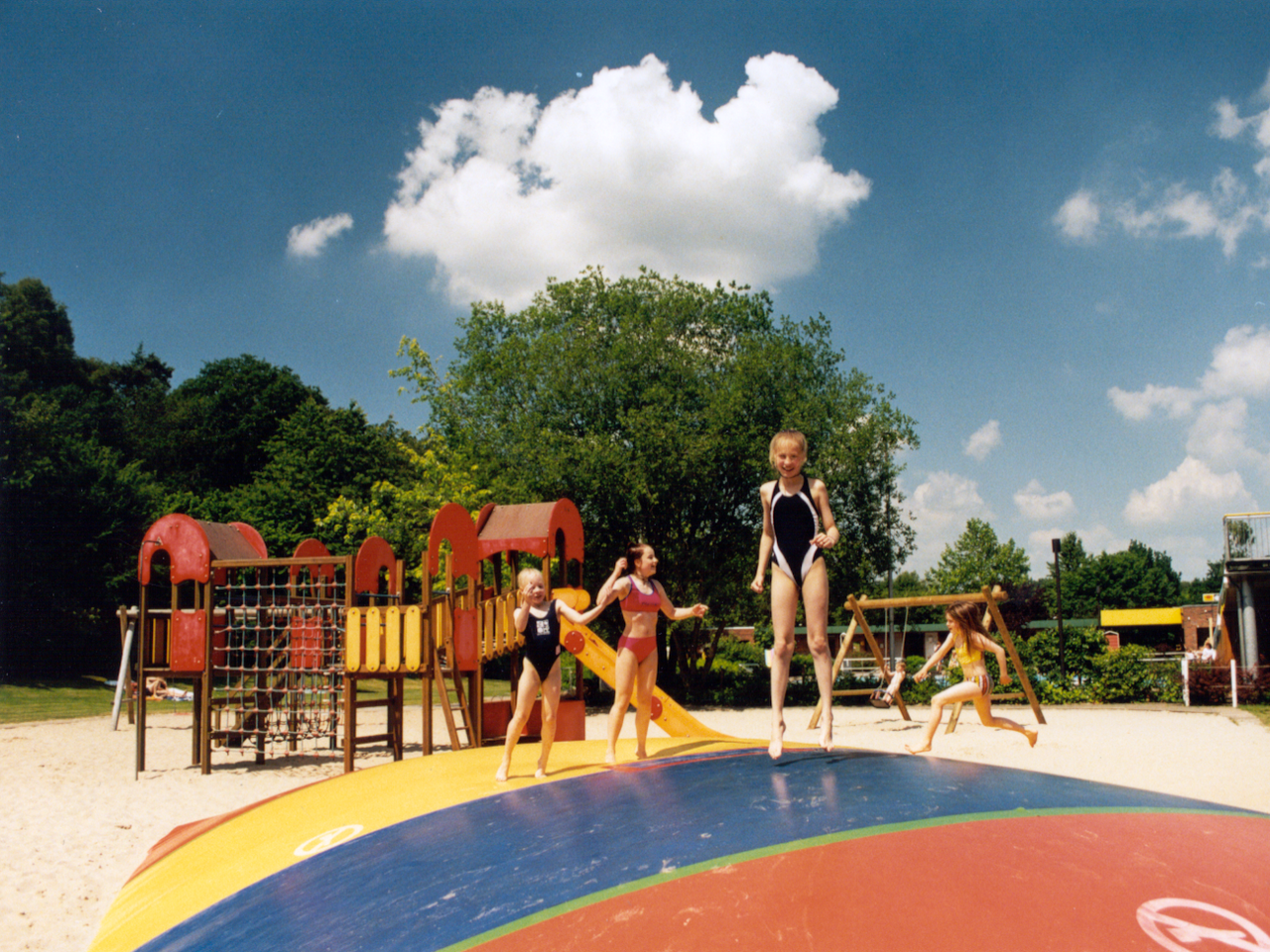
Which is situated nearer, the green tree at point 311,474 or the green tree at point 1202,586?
the green tree at point 311,474

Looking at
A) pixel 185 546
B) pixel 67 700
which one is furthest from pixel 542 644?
pixel 67 700

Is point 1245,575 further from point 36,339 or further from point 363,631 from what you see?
point 36,339

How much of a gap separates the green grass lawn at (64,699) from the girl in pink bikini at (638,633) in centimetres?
1897

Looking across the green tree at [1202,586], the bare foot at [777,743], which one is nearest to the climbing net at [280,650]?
the bare foot at [777,743]

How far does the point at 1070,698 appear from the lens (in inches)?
982

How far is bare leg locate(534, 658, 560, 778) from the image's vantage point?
19.2 ft

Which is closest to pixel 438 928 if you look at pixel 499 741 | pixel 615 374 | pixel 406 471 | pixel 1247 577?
pixel 499 741

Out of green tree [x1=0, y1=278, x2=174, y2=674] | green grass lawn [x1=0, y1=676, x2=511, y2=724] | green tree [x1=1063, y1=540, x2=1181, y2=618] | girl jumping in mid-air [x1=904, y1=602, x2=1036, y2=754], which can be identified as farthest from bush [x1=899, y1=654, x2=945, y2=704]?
green tree [x1=1063, y1=540, x2=1181, y2=618]

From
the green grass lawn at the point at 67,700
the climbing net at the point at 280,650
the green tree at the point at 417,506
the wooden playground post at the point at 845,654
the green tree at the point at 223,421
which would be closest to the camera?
the wooden playground post at the point at 845,654

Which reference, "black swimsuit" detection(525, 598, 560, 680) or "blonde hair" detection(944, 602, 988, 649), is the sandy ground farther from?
"blonde hair" detection(944, 602, 988, 649)

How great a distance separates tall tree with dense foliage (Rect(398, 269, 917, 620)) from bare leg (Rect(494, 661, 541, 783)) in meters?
19.8

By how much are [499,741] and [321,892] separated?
10658 mm

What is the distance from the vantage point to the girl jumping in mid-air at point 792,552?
5275mm

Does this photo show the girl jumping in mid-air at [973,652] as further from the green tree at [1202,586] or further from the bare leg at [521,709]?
the green tree at [1202,586]
